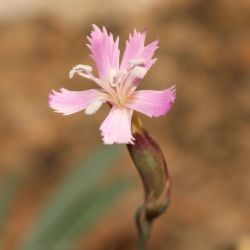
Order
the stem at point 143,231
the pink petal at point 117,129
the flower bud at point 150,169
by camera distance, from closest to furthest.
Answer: the pink petal at point 117,129, the flower bud at point 150,169, the stem at point 143,231

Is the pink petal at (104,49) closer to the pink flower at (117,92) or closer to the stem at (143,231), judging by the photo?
the pink flower at (117,92)

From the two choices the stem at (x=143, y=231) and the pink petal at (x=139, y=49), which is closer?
the pink petal at (x=139, y=49)

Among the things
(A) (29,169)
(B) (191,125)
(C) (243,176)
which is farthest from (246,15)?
(A) (29,169)

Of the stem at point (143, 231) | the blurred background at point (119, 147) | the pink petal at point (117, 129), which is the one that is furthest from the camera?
the blurred background at point (119, 147)

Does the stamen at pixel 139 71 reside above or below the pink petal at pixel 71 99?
below

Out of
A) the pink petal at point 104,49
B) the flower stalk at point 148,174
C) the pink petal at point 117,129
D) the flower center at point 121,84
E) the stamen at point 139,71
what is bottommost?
the pink petal at point 117,129

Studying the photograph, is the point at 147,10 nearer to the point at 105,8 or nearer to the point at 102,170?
the point at 105,8

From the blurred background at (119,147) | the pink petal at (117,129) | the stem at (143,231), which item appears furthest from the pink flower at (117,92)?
the blurred background at (119,147)

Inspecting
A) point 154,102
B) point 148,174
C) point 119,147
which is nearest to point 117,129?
point 154,102
